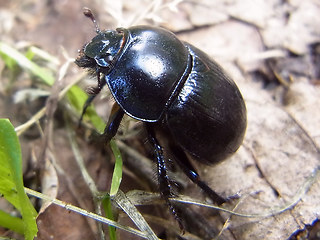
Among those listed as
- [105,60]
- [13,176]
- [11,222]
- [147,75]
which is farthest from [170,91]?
[11,222]

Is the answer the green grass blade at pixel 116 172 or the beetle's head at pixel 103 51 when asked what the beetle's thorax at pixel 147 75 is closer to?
the beetle's head at pixel 103 51

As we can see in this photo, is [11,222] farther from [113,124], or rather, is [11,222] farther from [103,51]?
[103,51]

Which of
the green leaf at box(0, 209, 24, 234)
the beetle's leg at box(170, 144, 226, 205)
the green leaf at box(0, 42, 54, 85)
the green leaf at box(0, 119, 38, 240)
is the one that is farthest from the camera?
the green leaf at box(0, 42, 54, 85)

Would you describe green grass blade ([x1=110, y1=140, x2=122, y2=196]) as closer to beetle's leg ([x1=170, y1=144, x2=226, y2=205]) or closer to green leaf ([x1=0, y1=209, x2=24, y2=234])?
beetle's leg ([x1=170, y1=144, x2=226, y2=205])

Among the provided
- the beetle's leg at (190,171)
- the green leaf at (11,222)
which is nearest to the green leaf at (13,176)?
the green leaf at (11,222)

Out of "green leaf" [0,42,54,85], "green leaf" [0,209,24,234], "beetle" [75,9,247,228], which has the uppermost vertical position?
"beetle" [75,9,247,228]

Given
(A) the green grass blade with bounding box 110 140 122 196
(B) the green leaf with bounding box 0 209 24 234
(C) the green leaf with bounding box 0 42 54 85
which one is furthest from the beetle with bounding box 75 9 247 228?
(B) the green leaf with bounding box 0 209 24 234
